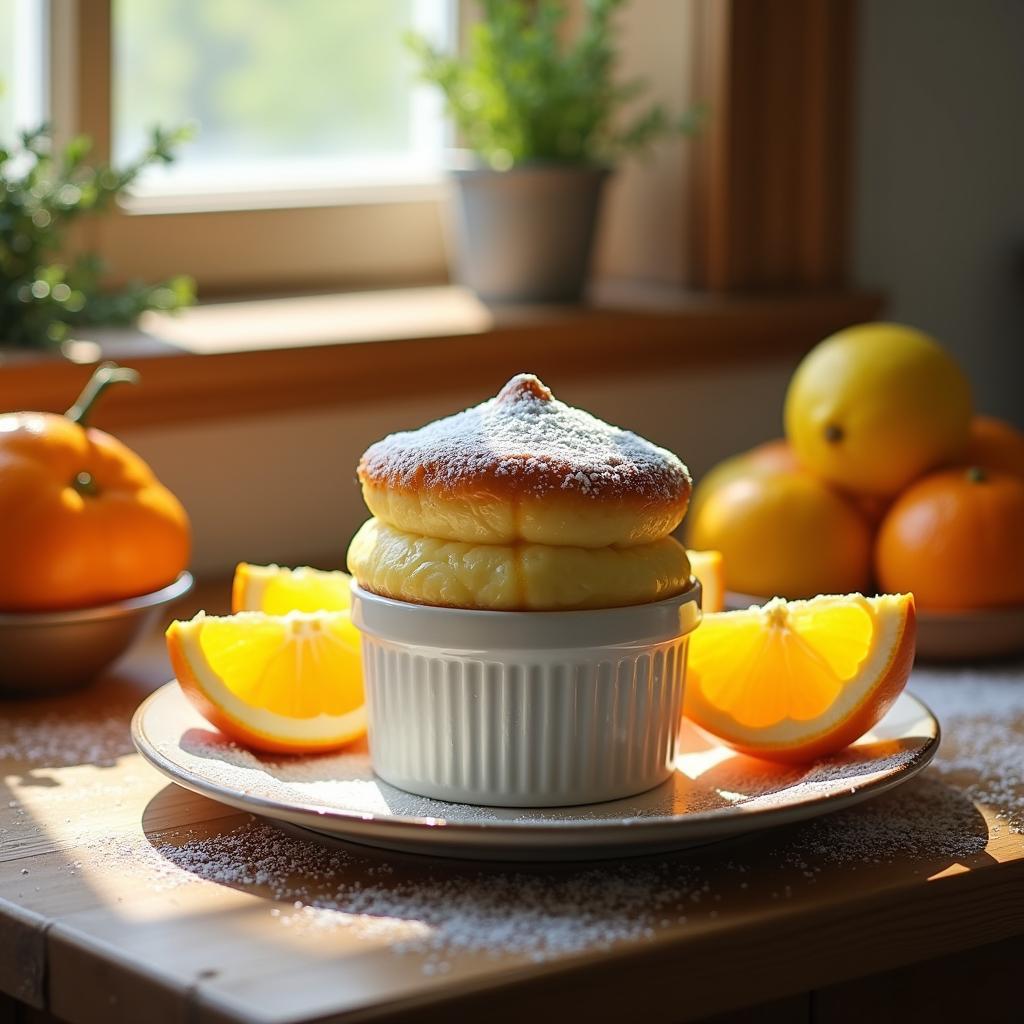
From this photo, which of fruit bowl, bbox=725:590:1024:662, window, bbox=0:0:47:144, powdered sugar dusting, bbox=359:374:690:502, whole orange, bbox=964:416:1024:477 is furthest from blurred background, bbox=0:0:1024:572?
powdered sugar dusting, bbox=359:374:690:502

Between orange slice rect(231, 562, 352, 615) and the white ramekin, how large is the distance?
0.45 feet

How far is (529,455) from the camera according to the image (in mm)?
806

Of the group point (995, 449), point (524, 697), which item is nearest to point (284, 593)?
point (524, 697)

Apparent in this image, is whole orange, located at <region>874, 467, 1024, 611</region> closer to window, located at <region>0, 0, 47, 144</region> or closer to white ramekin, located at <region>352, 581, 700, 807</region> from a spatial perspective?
white ramekin, located at <region>352, 581, 700, 807</region>

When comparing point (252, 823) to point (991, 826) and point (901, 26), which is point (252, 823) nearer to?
point (991, 826)

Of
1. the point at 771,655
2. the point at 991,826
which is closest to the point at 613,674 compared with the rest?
the point at 771,655

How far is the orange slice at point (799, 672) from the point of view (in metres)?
0.86

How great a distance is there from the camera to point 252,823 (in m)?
0.85

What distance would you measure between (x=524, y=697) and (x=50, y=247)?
70cm

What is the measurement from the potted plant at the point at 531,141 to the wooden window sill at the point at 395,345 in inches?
1.8

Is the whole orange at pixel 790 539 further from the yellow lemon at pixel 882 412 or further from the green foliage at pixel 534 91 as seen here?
the green foliage at pixel 534 91

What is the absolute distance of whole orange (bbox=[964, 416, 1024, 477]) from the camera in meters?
1.30

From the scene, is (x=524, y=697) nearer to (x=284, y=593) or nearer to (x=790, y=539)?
(x=284, y=593)

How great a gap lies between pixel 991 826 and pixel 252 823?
15.3 inches
